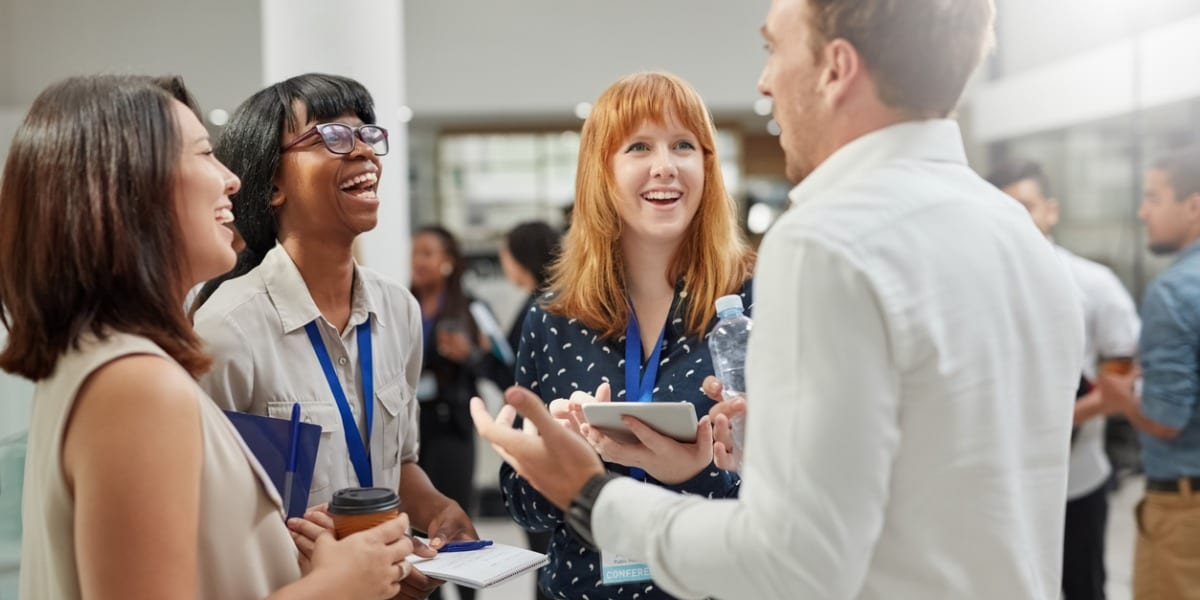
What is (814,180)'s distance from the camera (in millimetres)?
1312

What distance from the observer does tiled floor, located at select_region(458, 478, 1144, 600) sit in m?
5.49

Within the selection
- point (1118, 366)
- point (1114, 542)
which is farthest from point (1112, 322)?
point (1114, 542)

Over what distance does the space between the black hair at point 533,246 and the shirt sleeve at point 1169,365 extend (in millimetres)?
2823

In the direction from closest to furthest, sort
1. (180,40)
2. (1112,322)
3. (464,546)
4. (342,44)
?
(464,546) < (342,44) < (1112,322) < (180,40)

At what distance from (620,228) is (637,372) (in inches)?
15.2

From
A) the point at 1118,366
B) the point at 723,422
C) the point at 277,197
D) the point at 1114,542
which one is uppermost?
the point at 277,197

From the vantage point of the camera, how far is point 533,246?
217 inches

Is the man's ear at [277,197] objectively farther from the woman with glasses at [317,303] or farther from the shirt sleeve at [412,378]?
the shirt sleeve at [412,378]

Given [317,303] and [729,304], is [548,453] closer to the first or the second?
[729,304]

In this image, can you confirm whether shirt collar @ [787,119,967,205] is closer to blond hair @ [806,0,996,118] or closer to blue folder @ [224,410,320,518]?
blond hair @ [806,0,996,118]

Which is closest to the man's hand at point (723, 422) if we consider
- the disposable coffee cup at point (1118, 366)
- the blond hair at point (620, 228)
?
the blond hair at point (620, 228)

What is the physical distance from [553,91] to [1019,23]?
296 centimetres

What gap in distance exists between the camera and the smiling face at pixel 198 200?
1432 millimetres

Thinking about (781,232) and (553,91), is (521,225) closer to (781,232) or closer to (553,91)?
(553,91)
